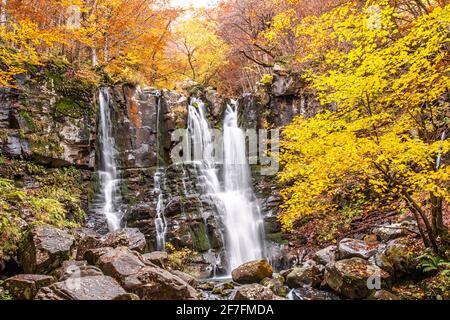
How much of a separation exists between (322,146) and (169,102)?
9.86m

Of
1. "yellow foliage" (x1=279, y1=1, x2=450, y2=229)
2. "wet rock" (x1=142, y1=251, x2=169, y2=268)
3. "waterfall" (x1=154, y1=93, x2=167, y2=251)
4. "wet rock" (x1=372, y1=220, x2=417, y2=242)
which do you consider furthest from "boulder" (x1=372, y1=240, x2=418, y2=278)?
"waterfall" (x1=154, y1=93, x2=167, y2=251)

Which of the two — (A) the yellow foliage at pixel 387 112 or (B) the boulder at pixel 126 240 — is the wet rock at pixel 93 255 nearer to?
(B) the boulder at pixel 126 240

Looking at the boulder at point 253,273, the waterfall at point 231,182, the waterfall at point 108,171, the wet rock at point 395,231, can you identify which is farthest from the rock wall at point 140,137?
the wet rock at point 395,231

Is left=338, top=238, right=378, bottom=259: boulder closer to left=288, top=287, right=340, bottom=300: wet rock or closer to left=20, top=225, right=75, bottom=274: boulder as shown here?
left=288, top=287, right=340, bottom=300: wet rock

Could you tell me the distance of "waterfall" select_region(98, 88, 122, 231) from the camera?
11.7m

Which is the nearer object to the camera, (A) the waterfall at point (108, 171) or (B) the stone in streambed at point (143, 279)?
(B) the stone in streambed at point (143, 279)

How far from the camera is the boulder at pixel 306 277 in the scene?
7831 mm

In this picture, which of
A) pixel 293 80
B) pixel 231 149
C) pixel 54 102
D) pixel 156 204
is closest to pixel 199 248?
pixel 156 204

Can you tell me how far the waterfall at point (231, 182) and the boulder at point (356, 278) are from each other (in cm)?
484

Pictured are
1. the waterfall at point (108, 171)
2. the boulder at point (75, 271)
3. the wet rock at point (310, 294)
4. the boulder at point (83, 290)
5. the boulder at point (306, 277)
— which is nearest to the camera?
the boulder at point (83, 290)

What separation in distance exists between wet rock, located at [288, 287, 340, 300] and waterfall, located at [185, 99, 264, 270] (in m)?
3.88

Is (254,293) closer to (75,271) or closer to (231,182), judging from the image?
(75,271)

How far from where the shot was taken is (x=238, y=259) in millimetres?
11477

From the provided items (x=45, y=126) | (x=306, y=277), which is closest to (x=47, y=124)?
(x=45, y=126)
